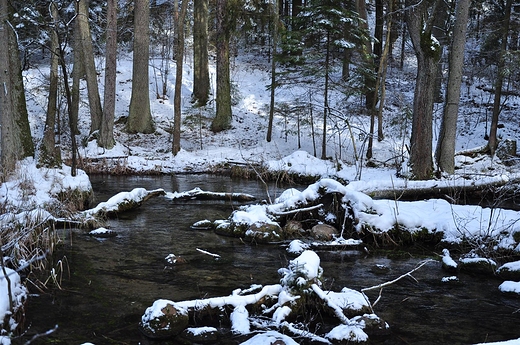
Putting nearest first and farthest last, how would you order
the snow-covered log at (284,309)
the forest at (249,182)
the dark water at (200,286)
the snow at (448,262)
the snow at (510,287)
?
the snow-covered log at (284,309) → the dark water at (200,286) → the forest at (249,182) → the snow at (510,287) → the snow at (448,262)

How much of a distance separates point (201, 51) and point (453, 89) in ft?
50.6

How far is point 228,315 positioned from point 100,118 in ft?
53.4

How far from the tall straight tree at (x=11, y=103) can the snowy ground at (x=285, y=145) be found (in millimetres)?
506

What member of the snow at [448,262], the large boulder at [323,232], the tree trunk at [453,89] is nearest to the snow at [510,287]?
the snow at [448,262]

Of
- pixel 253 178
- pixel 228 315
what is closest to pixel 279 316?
pixel 228 315

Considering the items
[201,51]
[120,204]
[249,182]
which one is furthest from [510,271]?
[201,51]

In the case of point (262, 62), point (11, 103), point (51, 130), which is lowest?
point (51, 130)

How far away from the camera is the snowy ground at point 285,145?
8906 millimetres

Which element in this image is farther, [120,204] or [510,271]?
[120,204]

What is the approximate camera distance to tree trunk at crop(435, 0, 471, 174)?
39.9ft

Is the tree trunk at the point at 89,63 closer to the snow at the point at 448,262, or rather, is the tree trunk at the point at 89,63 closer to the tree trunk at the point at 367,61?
the tree trunk at the point at 367,61

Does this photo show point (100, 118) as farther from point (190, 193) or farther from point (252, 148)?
point (190, 193)

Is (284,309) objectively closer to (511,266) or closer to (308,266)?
(308,266)

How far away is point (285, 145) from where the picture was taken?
2109 centimetres
